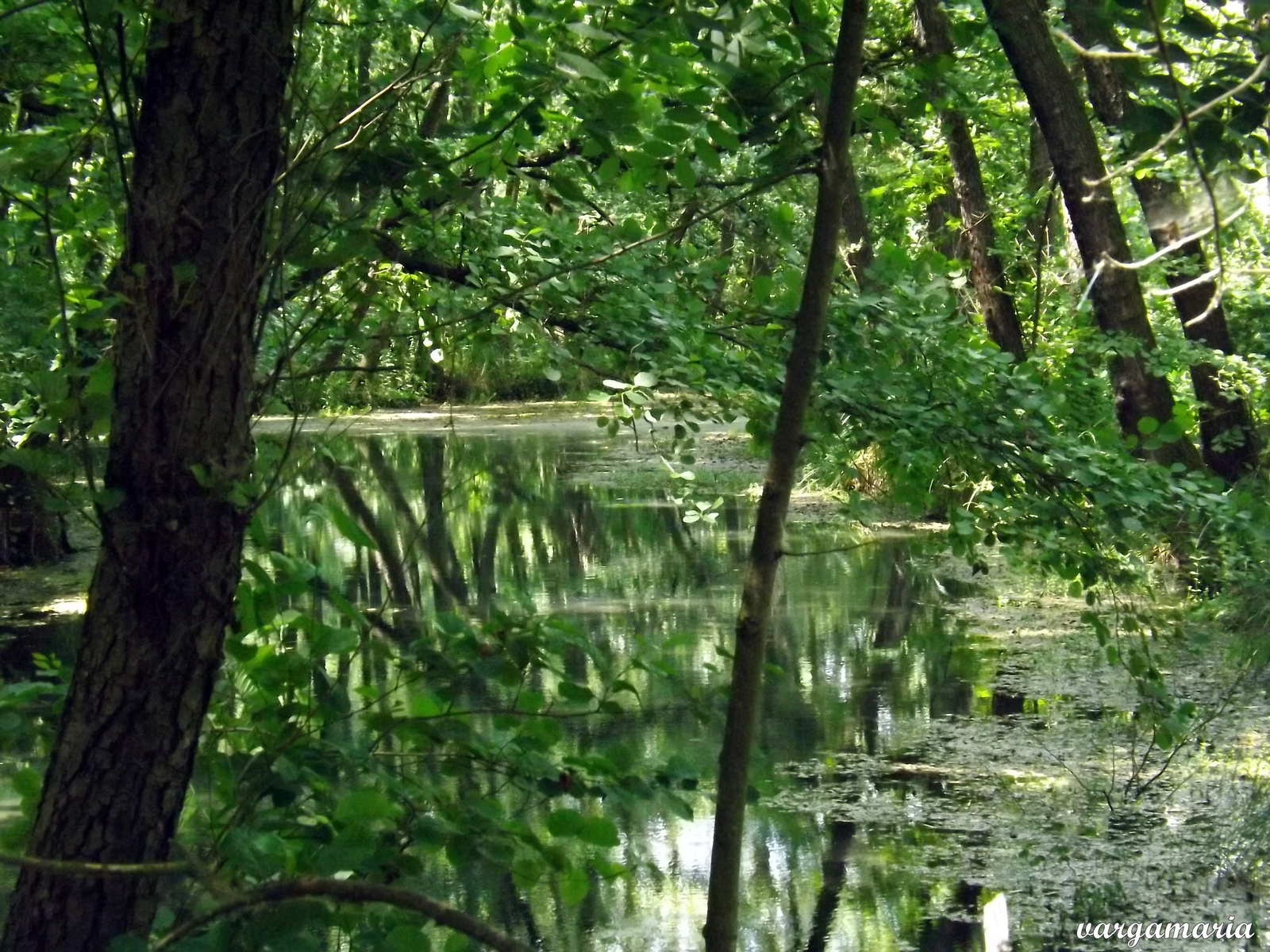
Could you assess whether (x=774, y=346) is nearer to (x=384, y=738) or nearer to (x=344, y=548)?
(x=384, y=738)

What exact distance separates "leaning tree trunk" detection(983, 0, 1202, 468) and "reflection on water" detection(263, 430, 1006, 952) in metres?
1.49

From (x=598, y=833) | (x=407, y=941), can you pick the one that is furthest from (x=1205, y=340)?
(x=407, y=941)

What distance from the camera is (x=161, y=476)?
71.9 inches

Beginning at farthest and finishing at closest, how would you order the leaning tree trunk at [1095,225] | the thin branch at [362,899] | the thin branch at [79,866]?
the leaning tree trunk at [1095,225]
the thin branch at [362,899]
the thin branch at [79,866]

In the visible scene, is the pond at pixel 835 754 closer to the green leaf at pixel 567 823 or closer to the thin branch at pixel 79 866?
the green leaf at pixel 567 823

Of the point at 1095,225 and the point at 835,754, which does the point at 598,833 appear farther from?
the point at 1095,225

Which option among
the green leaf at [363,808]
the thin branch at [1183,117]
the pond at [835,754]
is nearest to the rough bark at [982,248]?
the pond at [835,754]

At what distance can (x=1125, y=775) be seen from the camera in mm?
5234

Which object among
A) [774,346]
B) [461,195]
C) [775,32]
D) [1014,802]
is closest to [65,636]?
[1014,802]

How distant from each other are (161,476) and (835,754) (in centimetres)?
431

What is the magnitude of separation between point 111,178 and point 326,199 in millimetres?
662

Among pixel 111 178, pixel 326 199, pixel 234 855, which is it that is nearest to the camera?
pixel 234 855

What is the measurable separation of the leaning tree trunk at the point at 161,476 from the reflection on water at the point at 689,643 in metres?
0.27

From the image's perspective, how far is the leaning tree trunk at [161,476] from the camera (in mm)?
1817
